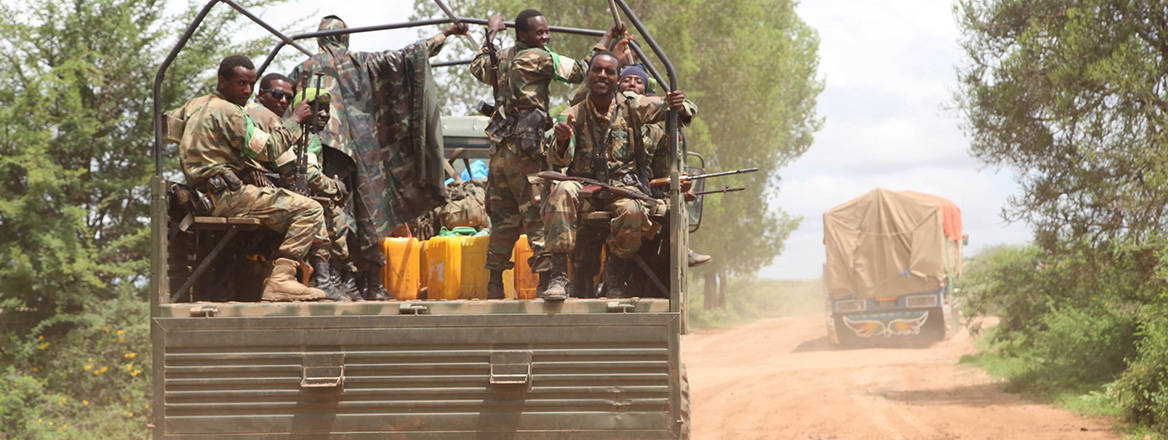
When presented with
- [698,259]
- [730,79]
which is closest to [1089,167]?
[698,259]

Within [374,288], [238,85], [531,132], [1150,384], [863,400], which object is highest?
[238,85]

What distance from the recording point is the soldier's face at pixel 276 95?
6.34 metres

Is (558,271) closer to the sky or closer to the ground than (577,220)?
closer to the ground

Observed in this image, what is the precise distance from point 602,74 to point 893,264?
17827mm

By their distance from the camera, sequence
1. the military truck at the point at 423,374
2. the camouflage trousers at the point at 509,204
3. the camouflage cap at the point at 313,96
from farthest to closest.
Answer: the camouflage cap at the point at 313,96
the camouflage trousers at the point at 509,204
the military truck at the point at 423,374

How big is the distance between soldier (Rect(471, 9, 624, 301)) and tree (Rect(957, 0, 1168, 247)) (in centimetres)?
824

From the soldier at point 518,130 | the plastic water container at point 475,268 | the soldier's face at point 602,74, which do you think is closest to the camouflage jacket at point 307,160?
the plastic water container at point 475,268

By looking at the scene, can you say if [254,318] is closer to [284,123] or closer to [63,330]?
[284,123]

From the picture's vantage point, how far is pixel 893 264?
22547 millimetres

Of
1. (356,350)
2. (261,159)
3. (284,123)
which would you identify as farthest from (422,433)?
(284,123)

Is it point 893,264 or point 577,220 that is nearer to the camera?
point 577,220

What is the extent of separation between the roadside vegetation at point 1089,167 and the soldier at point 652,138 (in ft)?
21.1

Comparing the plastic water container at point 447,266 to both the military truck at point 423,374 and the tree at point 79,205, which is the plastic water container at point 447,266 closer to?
the military truck at point 423,374

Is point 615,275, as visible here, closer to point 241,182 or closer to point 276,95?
point 241,182
